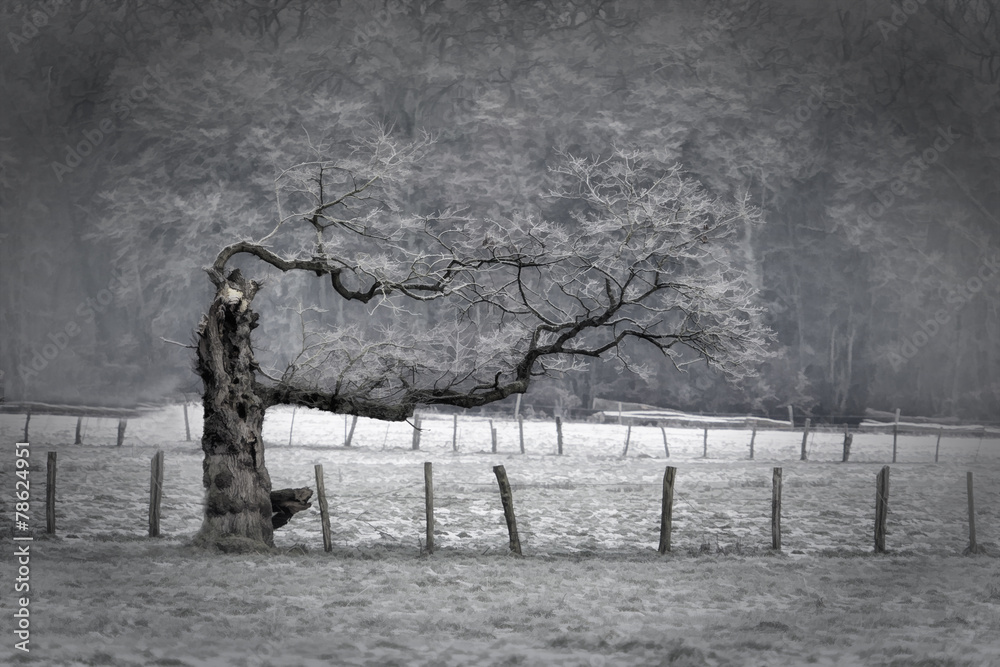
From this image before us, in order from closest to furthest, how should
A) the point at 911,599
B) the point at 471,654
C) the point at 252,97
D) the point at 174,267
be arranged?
the point at 471,654, the point at 911,599, the point at 174,267, the point at 252,97

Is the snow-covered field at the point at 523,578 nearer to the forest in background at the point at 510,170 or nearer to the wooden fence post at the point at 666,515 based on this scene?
the wooden fence post at the point at 666,515

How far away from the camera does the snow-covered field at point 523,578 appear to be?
6.61 metres

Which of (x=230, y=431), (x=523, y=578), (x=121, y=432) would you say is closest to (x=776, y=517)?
(x=523, y=578)

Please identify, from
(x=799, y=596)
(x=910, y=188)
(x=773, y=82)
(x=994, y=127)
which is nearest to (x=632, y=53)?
(x=773, y=82)

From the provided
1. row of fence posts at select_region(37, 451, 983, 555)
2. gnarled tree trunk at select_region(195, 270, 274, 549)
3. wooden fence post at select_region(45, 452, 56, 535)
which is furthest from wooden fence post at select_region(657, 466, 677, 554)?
wooden fence post at select_region(45, 452, 56, 535)

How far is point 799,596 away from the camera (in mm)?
9016

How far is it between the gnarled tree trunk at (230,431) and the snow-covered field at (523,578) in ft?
1.76

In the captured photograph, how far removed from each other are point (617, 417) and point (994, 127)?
1579 centimetres

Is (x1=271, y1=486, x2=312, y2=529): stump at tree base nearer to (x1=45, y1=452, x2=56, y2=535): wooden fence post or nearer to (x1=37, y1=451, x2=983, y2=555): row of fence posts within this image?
(x1=37, y1=451, x2=983, y2=555): row of fence posts

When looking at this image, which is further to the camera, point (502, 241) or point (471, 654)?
point (502, 241)

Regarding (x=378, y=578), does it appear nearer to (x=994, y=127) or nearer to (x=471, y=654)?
(x=471, y=654)

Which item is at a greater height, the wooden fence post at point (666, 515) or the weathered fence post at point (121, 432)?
the wooden fence post at point (666, 515)

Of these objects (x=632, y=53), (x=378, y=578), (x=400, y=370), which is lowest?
(x=378, y=578)

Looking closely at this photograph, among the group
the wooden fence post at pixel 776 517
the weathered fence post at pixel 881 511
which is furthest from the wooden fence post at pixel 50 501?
the weathered fence post at pixel 881 511
